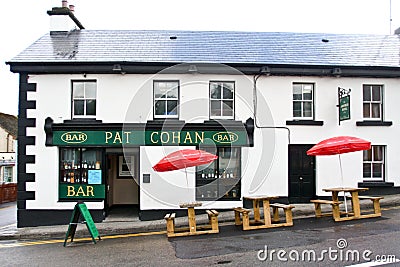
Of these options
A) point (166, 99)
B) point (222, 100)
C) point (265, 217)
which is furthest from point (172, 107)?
point (265, 217)

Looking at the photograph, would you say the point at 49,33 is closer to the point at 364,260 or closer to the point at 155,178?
the point at 155,178

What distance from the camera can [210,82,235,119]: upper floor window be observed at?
1453 centimetres

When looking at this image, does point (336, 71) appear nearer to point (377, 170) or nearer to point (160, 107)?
point (377, 170)

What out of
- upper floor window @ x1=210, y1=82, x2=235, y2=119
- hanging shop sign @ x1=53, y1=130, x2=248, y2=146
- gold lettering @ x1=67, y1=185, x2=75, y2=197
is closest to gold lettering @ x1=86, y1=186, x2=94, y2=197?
gold lettering @ x1=67, y1=185, x2=75, y2=197

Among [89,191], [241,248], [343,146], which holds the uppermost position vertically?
[343,146]

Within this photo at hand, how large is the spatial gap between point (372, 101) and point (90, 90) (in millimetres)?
10254

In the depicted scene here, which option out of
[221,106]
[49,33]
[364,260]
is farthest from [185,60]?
[364,260]

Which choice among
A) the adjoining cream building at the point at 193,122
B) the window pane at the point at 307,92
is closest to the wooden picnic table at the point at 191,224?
the adjoining cream building at the point at 193,122

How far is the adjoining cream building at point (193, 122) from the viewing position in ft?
45.5

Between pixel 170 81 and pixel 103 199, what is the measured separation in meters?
4.67

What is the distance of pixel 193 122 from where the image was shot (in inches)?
559

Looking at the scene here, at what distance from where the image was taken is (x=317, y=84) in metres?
14.8

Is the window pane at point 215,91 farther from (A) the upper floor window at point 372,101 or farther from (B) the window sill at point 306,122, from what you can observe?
(A) the upper floor window at point 372,101

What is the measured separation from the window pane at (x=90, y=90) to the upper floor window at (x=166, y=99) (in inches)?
83.6
